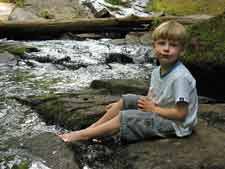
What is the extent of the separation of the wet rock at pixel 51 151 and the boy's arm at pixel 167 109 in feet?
2.67

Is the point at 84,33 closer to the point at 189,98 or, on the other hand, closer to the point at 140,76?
the point at 140,76

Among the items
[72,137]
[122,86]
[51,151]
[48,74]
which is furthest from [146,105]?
[48,74]

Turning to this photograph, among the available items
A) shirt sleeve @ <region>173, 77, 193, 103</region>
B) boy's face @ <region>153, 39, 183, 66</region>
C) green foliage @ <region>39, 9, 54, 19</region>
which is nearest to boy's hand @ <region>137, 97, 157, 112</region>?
shirt sleeve @ <region>173, 77, 193, 103</region>

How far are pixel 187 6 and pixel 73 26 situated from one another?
660 centimetres

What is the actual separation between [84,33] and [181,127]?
922cm

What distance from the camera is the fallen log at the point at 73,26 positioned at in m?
13.1

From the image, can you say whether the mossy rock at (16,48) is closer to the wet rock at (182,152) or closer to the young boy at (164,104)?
the young boy at (164,104)

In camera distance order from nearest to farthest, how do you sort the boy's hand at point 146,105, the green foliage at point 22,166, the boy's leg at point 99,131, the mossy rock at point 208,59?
the green foliage at point 22,166 < the boy's hand at point 146,105 < the boy's leg at point 99,131 < the mossy rock at point 208,59

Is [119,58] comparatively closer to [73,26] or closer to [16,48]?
[16,48]

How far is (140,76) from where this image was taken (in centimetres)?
960

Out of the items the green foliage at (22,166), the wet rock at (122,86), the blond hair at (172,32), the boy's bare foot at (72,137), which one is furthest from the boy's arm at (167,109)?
the wet rock at (122,86)

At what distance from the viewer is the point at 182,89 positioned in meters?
4.58

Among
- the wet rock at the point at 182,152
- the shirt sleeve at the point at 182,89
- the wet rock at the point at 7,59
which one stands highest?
the shirt sleeve at the point at 182,89

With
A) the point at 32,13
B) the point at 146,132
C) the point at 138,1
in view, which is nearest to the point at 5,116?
the point at 146,132
